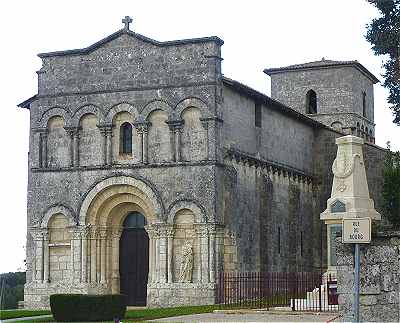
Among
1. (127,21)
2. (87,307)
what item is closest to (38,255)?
(87,307)

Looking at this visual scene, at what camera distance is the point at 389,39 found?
3312 centimetres

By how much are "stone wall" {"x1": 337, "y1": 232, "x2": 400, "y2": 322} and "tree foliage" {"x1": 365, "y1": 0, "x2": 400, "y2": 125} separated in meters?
18.3

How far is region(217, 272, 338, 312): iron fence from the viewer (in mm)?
29600

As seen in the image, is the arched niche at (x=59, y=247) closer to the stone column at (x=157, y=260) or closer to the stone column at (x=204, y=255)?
the stone column at (x=157, y=260)

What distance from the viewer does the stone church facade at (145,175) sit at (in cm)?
3262

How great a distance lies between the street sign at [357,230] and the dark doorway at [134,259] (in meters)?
20.1

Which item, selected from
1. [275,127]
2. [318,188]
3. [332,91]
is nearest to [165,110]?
[275,127]

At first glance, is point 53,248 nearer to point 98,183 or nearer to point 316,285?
point 98,183

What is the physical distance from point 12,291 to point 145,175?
39.4 feet

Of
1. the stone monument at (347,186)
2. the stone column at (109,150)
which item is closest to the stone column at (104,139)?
the stone column at (109,150)

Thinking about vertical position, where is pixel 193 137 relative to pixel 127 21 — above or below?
below

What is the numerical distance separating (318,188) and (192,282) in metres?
13.1

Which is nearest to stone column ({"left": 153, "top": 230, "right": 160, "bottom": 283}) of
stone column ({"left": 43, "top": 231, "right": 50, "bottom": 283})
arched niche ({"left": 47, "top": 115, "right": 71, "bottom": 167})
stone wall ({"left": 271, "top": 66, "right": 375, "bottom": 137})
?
stone column ({"left": 43, "top": 231, "right": 50, "bottom": 283})

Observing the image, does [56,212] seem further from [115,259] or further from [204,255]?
[204,255]
